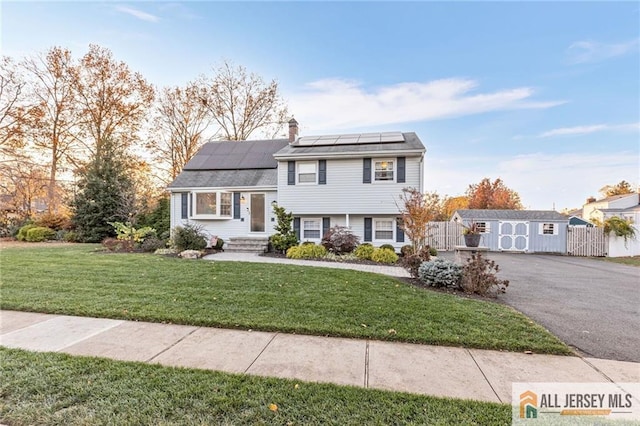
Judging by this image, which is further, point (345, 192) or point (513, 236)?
point (513, 236)

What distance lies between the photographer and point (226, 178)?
1386 cm

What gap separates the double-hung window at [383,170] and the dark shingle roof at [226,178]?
477 cm

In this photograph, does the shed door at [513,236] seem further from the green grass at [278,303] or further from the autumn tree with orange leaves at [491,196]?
the green grass at [278,303]

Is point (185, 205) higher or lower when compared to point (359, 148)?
lower

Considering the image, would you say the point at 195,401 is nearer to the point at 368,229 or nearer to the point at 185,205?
the point at 368,229

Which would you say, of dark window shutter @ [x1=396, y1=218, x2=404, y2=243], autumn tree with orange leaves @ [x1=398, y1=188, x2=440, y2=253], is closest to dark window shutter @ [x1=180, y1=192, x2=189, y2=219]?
dark window shutter @ [x1=396, y1=218, x2=404, y2=243]

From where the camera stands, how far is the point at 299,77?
1371 centimetres

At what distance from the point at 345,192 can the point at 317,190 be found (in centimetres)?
129

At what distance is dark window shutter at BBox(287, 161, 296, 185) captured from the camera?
12805 mm

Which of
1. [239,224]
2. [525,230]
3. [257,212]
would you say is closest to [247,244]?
[239,224]

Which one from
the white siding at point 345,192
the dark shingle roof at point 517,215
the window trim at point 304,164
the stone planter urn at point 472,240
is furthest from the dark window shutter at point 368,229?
the dark shingle roof at point 517,215

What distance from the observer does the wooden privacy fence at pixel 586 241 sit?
14906 millimetres

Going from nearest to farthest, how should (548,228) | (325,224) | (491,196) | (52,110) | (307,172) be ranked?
1. (307,172)
2. (325,224)
3. (548,228)
4. (52,110)
5. (491,196)

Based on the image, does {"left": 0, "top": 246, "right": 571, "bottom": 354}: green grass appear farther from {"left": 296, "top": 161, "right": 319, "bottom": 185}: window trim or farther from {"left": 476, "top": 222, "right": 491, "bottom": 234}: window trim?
{"left": 476, "top": 222, "right": 491, "bottom": 234}: window trim
